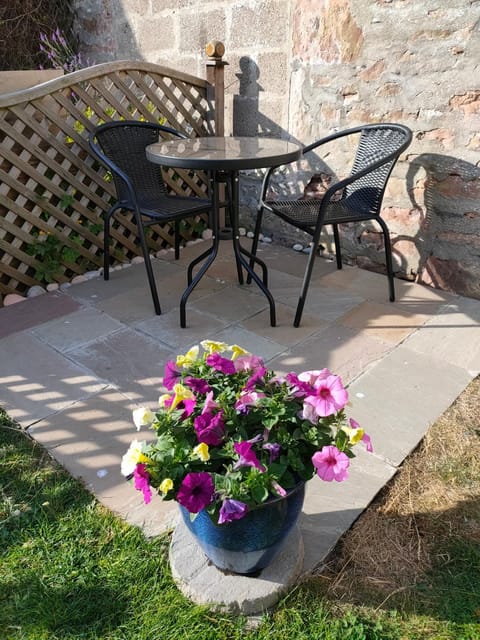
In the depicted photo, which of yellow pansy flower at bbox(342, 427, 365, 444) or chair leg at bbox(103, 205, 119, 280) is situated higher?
yellow pansy flower at bbox(342, 427, 365, 444)

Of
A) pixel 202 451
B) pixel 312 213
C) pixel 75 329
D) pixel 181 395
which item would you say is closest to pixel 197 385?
pixel 181 395

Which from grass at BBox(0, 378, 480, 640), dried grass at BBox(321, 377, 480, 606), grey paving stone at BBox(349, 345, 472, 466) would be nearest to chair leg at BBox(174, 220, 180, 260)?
grey paving stone at BBox(349, 345, 472, 466)

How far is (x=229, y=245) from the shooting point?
3602mm

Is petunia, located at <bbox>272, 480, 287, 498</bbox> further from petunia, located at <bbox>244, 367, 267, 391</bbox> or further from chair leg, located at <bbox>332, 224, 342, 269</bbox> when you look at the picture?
chair leg, located at <bbox>332, 224, 342, 269</bbox>

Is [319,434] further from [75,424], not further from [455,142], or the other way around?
[455,142]

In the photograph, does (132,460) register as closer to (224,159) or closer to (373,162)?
(224,159)

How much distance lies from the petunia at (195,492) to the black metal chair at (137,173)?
1.73 metres

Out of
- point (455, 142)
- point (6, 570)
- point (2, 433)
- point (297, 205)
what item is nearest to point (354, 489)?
point (6, 570)

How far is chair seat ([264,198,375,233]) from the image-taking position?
8.44ft

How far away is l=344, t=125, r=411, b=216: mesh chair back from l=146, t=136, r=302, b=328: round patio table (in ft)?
1.54

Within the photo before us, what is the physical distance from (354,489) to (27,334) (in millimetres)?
1708

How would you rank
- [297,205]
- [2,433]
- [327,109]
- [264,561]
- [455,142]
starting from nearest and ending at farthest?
1. [264,561]
2. [2,433]
3. [455,142]
4. [297,205]
5. [327,109]

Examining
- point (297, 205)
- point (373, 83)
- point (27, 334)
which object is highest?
point (373, 83)

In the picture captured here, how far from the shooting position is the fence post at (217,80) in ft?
10.8
